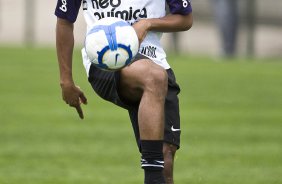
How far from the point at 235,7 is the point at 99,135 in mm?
12107

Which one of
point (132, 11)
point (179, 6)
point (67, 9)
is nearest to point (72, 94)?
point (67, 9)

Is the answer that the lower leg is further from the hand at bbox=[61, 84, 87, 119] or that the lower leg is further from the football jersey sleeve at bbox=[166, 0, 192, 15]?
the football jersey sleeve at bbox=[166, 0, 192, 15]

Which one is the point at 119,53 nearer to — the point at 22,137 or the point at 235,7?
the point at 22,137

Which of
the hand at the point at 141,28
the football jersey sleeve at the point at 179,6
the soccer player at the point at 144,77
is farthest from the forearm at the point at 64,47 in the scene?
the football jersey sleeve at the point at 179,6

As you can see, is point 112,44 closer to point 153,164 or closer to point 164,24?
point 164,24

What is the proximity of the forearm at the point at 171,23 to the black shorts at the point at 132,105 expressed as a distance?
0.24 meters

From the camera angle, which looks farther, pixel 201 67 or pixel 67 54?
pixel 201 67

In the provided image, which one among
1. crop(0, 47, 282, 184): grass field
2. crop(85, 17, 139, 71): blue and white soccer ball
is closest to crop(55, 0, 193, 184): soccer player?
crop(85, 17, 139, 71): blue and white soccer ball

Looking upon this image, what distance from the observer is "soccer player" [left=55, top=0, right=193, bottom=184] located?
770 centimetres

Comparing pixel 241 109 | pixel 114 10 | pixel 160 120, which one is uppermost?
pixel 114 10

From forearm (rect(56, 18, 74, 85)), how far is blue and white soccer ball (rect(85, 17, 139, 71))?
61 centimetres

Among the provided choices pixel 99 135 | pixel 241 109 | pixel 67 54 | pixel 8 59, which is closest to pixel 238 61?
pixel 8 59

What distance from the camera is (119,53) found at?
7633mm

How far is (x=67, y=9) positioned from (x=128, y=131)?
22.9 feet
